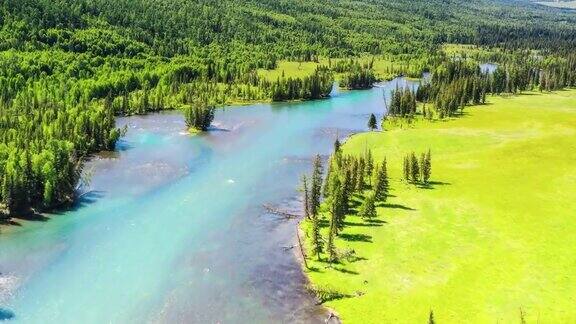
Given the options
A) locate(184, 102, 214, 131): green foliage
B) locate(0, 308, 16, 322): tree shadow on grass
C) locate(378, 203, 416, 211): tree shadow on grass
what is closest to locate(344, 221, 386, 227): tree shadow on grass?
locate(378, 203, 416, 211): tree shadow on grass

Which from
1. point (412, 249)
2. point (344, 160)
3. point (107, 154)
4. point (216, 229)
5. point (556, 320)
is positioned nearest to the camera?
point (556, 320)

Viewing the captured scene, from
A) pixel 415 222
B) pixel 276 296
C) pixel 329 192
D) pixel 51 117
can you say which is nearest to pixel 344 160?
pixel 329 192

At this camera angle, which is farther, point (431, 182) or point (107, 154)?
point (107, 154)

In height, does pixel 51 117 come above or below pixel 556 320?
above

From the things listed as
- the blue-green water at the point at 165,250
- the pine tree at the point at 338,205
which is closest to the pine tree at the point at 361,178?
the pine tree at the point at 338,205

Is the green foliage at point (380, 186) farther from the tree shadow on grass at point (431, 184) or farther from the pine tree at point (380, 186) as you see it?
the tree shadow on grass at point (431, 184)

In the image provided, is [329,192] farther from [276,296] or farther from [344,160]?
[276,296]

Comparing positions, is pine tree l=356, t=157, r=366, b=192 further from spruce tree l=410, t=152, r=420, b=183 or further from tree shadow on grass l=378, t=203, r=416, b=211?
spruce tree l=410, t=152, r=420, b=183
